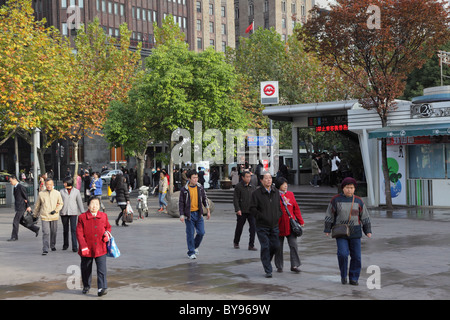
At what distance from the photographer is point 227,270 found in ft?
35.1

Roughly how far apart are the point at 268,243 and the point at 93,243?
2.84 m

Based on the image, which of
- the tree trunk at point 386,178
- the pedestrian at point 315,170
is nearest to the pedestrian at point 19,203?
the tree trunk at point 386,178

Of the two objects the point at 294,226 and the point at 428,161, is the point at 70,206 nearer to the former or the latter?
the point at 294,226

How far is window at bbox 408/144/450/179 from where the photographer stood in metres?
23.2

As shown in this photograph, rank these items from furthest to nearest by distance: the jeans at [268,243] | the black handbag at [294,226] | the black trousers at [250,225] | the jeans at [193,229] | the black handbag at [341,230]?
1. the black trousers at [250,225]
2. the jeans at [193,229]
3. the black handbag at [294,226]
4. the jeans at [268,243]
5. the black handbag at [341,230]

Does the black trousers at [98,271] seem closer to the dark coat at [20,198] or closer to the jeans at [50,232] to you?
the jeans at [50,232]

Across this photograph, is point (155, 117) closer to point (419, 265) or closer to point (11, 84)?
point (11, 84)

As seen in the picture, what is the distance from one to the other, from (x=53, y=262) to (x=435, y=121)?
15502 millimetres

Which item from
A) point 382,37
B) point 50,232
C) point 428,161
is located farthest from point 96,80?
point 50,232

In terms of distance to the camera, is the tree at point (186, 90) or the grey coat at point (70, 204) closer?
the grey coat at point (70, 204)

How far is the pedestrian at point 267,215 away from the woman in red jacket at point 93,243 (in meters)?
2.54

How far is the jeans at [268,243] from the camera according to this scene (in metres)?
9.89

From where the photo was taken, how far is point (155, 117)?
37.8m
